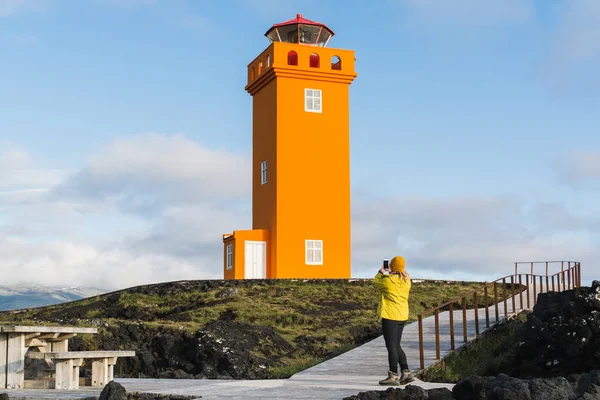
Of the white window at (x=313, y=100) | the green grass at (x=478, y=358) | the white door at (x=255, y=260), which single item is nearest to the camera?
the green grass at (x=478, y=358)

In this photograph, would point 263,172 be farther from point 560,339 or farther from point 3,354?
point 3,354

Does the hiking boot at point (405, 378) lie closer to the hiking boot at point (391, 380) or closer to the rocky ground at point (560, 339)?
the hiking boot at point (391, 380)

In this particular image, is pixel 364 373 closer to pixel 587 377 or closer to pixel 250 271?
pixel 587 377

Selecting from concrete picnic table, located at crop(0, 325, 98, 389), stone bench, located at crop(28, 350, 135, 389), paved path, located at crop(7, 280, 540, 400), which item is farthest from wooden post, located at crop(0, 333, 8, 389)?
paved path, located at crop(7, 280, 540, 400)

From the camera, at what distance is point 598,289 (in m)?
12.6

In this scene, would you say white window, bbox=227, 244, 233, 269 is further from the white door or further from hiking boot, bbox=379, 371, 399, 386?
hiking boot, bbox=379, 371, 399, 386

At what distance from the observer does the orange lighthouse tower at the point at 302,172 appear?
3094cm

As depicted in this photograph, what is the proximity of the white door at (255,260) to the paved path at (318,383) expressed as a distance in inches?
597

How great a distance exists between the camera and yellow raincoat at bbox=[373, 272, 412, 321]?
11047 mm

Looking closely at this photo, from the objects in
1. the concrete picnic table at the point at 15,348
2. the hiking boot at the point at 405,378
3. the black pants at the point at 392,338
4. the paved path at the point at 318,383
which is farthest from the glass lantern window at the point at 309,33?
the hiking boot at the point at 405,378

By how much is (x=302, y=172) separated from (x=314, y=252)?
3028 millimetres

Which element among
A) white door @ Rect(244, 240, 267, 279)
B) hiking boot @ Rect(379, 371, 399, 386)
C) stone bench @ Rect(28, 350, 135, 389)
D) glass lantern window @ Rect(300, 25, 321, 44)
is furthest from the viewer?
glass lantern window @ Rect(300, 25, 321, 44)

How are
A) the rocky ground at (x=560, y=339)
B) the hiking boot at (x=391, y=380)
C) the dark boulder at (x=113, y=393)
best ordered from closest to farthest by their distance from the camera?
the dark boulder at (x=113, y=393), the hiking boot at (x=391, y=380), the rocky ground at (x=560, y=339)

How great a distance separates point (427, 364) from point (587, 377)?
17.3ft
